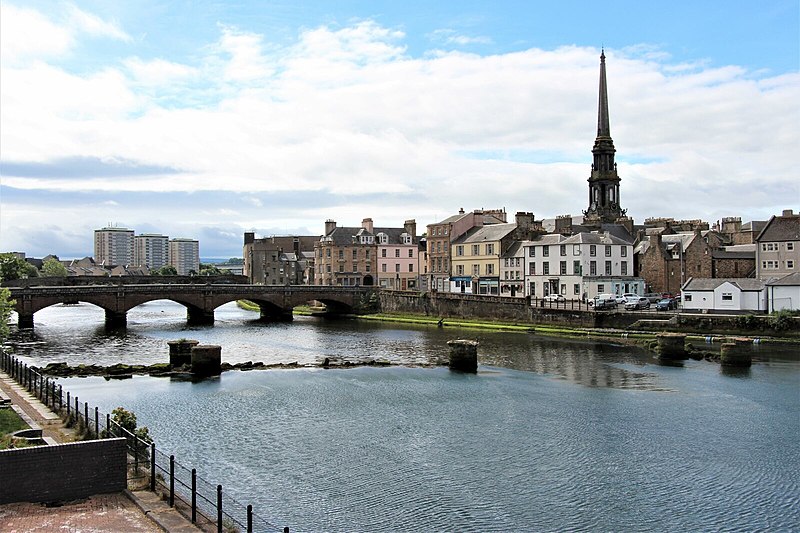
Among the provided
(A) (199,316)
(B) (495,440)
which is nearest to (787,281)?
(B) (495,440)

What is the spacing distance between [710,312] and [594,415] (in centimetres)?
4146

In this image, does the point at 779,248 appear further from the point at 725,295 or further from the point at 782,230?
the point at 725,295

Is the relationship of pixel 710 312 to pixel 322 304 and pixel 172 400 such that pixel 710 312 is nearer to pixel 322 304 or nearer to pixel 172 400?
pixel 172 400

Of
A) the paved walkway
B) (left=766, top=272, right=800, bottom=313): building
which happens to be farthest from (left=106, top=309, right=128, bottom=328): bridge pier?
the paved walkway

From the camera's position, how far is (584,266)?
8706 centimetres

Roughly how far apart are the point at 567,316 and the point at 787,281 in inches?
813

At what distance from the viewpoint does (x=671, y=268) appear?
88875 mm

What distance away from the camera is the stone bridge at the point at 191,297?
85500 mm

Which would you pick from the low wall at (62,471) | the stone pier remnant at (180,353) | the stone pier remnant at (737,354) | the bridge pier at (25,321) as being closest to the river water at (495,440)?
the stone pier remnant at (737,354)

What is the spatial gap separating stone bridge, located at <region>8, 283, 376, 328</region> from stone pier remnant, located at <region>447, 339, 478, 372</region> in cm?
5043

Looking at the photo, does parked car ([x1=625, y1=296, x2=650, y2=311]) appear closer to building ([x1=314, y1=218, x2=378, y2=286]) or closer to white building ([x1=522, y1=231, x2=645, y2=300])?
Result: white building ([x1=522, y1=231, x2=645, y2=300])

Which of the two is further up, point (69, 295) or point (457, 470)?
point (69, 295)

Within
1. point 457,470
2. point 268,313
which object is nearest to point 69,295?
point 268,313

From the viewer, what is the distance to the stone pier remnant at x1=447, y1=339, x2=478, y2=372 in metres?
52.2
